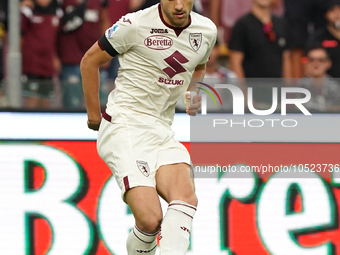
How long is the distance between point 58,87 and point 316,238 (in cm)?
252

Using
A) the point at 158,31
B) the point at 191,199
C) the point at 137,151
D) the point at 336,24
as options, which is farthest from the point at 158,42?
the point at 336,24

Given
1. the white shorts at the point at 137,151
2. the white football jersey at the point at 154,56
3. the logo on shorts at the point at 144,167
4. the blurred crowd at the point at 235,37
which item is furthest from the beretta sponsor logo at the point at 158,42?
the blurred crowd at the point at 235,37

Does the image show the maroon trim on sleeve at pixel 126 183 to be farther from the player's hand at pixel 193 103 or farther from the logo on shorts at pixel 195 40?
the logo on shorts at pixel 195 40

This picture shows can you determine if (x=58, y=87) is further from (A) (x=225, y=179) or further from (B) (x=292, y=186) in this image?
(B) (x=292, y=186)

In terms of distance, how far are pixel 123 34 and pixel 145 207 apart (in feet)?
3.57

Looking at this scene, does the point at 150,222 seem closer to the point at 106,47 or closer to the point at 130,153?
the point at 130,153

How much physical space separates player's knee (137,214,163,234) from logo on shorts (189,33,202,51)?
111 cm

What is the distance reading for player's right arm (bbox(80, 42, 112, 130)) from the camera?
4297 millimetres

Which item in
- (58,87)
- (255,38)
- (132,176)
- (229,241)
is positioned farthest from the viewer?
(255,38)

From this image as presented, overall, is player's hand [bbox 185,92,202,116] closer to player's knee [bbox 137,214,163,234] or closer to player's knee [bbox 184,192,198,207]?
player's knee [bbox 184,192,198,207]

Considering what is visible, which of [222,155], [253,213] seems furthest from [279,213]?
[222,155]

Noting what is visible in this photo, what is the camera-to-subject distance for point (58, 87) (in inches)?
227

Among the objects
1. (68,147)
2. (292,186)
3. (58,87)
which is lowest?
(292,186)

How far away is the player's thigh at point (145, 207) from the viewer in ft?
13.3
